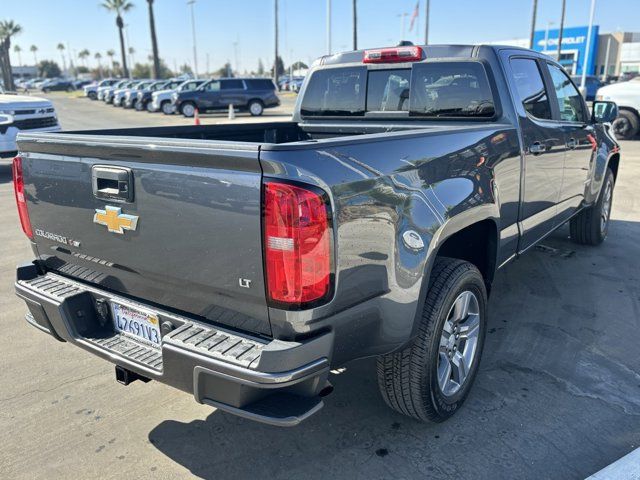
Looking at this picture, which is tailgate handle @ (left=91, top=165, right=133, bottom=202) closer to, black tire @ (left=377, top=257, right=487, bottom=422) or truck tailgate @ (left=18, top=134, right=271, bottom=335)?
truck tailgate @ (left=18, top=134, right=271, bottom=335)

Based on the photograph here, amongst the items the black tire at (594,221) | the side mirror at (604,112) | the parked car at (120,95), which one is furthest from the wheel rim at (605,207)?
the parked car at (120,95)

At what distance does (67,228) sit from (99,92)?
4227 centimetres

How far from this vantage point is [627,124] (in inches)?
578

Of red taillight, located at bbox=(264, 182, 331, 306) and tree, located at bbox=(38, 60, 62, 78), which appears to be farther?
tree, located at bbox=(38, 60, 62, 78)

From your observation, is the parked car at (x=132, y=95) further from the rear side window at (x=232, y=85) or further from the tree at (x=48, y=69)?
the tree at (x=48, y=69)

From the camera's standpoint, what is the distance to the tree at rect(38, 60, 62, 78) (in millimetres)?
121375

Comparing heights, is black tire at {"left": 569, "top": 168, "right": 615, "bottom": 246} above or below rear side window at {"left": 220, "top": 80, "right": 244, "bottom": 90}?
below

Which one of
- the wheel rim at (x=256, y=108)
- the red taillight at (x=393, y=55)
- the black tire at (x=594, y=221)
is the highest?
the red taillight at (x=393, y=55)

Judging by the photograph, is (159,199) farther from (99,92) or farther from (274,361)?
(99,92)

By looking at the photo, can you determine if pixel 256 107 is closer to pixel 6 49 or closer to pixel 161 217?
pixel 161 217

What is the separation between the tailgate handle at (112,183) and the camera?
7.64 feet

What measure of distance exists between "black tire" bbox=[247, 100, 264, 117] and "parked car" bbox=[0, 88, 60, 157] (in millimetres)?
16471

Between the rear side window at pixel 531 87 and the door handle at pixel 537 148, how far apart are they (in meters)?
0.23

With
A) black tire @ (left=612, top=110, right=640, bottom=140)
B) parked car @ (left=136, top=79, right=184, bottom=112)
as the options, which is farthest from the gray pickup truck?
parked car @ (left=136, top=79, right=184, bottom=112)
